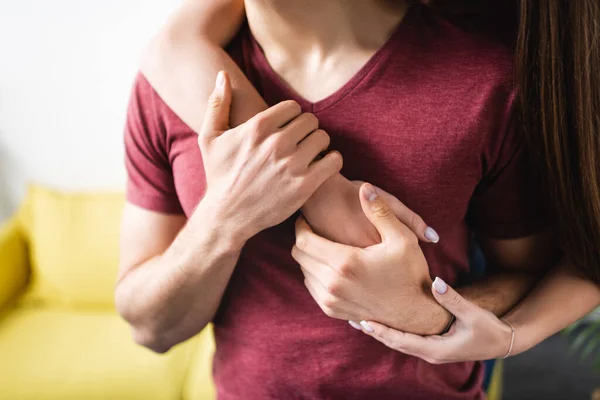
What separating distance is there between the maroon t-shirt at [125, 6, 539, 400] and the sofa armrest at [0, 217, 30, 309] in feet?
6.18

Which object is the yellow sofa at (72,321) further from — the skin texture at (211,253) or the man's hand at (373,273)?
the man's hand at (373,273)

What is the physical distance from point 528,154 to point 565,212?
0.28ft

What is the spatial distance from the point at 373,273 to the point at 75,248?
199 cm

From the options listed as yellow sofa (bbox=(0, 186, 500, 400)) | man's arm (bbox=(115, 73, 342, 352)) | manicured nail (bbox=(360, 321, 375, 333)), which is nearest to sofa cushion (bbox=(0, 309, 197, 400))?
yellow sofa (bbox=(0, 186, 500, 400))

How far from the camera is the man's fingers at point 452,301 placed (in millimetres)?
632

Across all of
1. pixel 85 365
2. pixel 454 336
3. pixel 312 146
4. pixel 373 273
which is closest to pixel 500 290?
pixel 454 336

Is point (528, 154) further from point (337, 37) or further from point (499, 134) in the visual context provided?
point (337, 37)

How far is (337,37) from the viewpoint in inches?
26.6

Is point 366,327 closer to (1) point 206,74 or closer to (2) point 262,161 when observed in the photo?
(2) point 262,161

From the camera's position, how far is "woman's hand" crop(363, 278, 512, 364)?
2.13ft

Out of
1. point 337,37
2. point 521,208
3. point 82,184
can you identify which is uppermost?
Answer: point 337,37

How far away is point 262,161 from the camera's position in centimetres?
60

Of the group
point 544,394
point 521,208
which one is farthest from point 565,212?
point 544,394

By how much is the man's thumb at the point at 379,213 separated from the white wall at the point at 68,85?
2.01 metres
